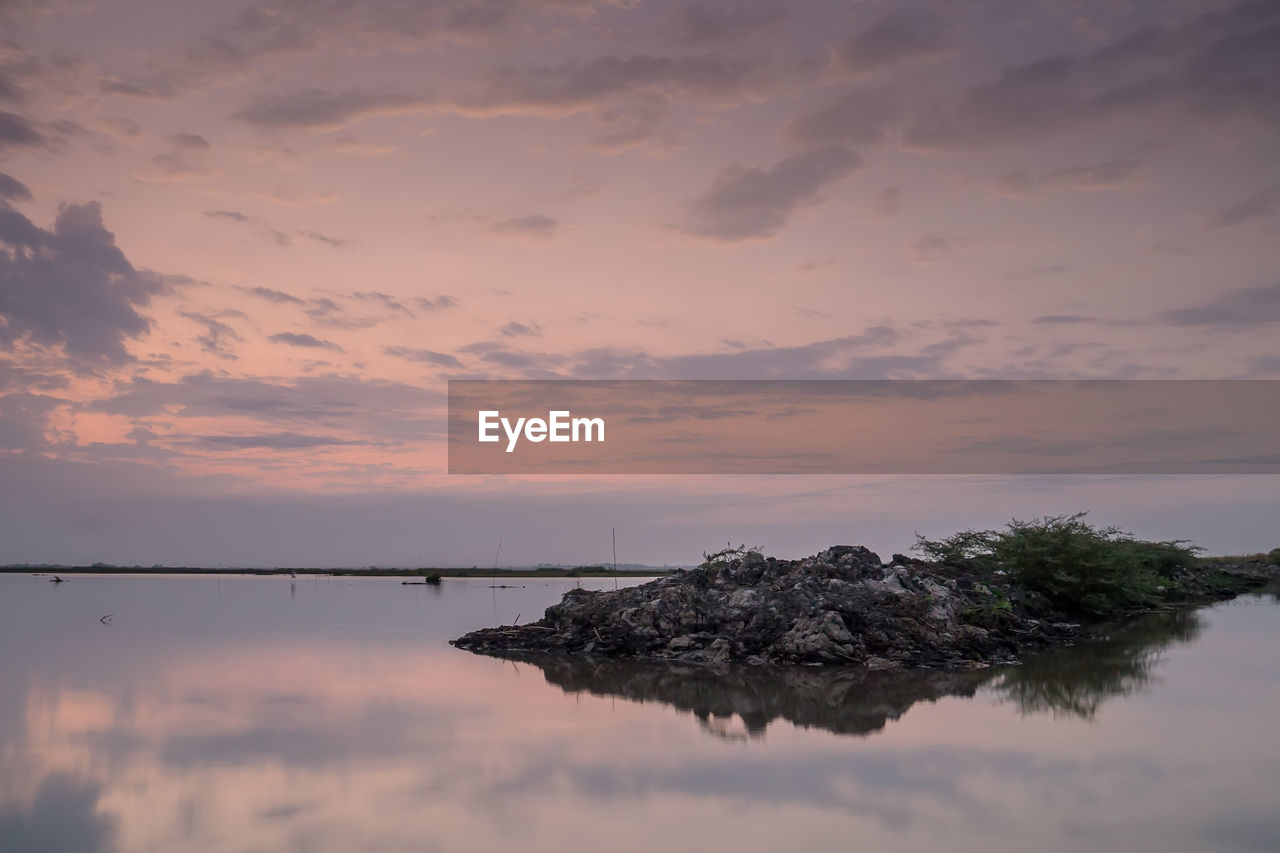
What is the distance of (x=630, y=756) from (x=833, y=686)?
6593 mm

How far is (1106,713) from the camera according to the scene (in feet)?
42.2

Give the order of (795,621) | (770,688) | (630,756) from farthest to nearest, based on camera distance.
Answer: (795,621)
(770,688)
(630,756)

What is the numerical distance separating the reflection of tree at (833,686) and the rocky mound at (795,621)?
2.80 ft

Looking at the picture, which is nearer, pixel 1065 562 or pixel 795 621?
pixel 795 621

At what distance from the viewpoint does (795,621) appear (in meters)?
20.7

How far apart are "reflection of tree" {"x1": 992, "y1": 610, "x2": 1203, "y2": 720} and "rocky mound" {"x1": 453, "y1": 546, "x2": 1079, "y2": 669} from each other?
1.14 m

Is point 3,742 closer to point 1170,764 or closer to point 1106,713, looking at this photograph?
point 1170,764

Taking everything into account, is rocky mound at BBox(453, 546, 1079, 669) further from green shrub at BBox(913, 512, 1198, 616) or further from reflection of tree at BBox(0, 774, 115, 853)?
reflection of tree at BBox(0, 774, 115, 853)

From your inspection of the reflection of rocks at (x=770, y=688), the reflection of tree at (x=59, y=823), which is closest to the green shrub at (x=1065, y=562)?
the reflection of rocks at (x=770, y=688)

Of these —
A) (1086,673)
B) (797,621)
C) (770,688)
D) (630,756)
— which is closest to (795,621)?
(797,621)

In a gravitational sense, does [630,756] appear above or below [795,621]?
below

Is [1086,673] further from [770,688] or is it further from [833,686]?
[770,688]

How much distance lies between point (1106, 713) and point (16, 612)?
3737cm

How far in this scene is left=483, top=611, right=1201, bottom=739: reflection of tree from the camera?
12953mm
